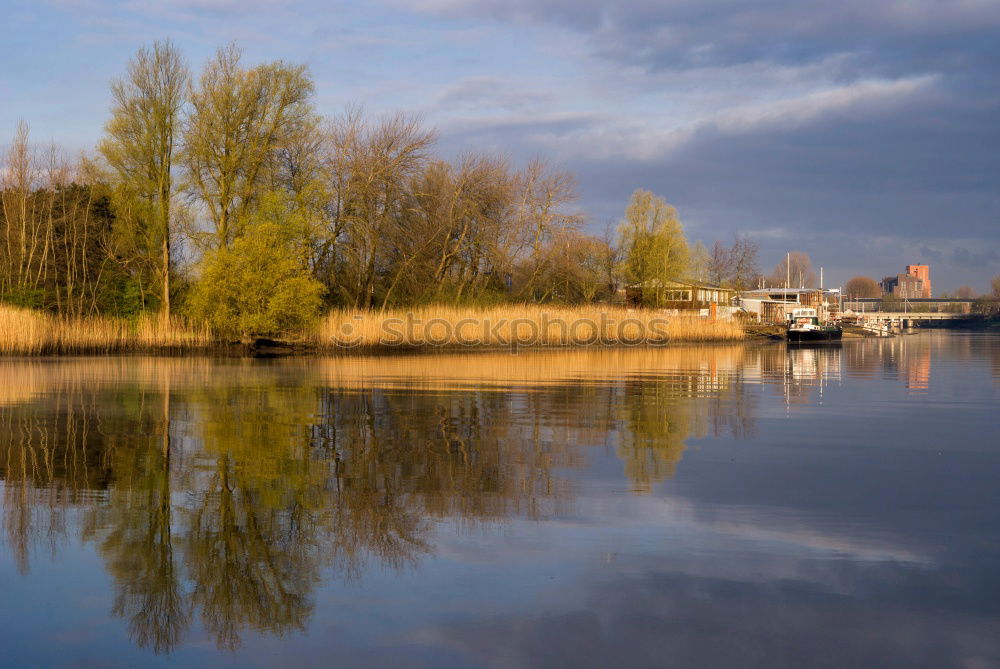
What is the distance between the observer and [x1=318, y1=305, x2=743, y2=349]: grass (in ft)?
132

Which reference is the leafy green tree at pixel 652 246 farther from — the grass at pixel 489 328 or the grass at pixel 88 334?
the grass at pixel 88 334

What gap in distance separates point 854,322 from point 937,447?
125m

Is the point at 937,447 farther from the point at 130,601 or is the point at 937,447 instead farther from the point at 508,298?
the point at 508,298

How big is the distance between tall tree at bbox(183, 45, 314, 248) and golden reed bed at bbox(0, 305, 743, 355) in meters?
6.24

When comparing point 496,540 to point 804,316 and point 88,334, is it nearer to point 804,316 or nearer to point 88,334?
point 88,334

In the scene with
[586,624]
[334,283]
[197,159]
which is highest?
[197,159]

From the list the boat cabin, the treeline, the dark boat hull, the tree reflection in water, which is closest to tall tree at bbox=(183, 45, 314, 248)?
the treeline

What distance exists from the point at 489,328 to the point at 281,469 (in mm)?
33829

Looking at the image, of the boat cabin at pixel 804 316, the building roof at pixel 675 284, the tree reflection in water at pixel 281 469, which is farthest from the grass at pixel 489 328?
the boat cabin at pixel 804 316

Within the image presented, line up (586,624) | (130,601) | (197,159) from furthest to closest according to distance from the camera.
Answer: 1. (197,159)
2. (130,601)
3. (586,624)

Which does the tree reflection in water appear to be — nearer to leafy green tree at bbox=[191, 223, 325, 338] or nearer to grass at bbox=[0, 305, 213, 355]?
grass at bbox=[0, 305, 213, 355]

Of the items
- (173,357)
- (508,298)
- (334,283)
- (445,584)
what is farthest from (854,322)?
(445,584)

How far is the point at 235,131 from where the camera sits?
42312 mm

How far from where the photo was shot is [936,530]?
Result: 7.45 metres
